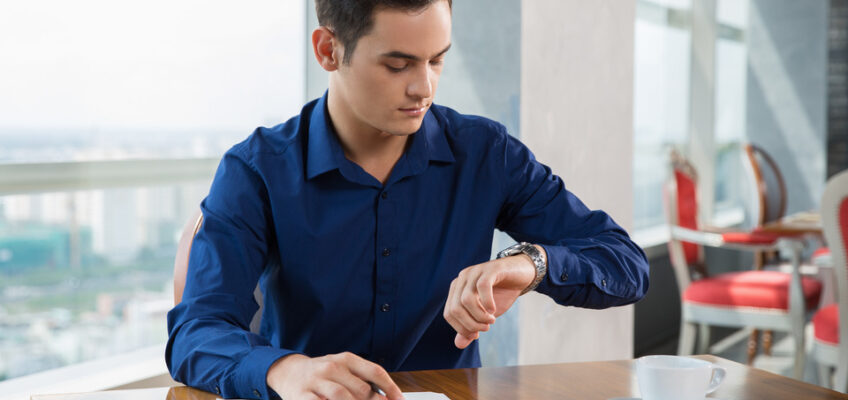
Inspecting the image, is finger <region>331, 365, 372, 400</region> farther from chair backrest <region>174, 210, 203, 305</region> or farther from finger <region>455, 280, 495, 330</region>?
chair backrest <region>174, 210, 203, 305</region>

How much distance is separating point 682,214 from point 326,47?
8.77 feet

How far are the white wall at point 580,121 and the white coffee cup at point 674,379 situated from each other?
1290 mm

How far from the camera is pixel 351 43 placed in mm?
1316

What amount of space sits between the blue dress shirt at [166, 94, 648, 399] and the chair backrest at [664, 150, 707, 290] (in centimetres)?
223

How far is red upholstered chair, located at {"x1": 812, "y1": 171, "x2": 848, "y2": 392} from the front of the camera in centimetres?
253

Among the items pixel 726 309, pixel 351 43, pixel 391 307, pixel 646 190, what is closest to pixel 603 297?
pixel 391 307

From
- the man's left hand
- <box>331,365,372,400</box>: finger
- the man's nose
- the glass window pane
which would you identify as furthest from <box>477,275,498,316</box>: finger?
the glass window pane

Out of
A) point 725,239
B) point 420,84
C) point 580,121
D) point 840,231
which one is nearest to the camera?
point 420,84

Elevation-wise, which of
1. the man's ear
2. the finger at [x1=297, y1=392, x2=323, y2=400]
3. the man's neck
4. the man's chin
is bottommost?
the finger at [x1=297, y1=392, x2=323, y2=400]

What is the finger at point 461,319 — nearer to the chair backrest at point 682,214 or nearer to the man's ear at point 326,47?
the man's ear at point 326,47

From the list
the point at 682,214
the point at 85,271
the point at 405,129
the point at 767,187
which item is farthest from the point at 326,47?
the point at 767,187

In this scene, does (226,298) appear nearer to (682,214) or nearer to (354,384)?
(354,384)

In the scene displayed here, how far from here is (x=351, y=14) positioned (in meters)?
1.30

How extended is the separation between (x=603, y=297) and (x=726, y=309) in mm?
2217
